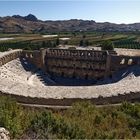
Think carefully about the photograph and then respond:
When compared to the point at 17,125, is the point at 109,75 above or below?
below

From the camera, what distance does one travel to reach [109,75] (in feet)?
176

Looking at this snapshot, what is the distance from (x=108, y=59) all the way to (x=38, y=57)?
12545 mm

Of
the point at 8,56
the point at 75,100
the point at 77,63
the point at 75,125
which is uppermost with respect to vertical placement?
the point at 75,125

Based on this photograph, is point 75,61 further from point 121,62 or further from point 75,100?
point 75,100

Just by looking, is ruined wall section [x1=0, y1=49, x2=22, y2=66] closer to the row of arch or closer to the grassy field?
the row of arch

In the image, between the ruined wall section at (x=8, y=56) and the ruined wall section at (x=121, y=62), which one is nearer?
the ruined wall section at (x=121, y=62)

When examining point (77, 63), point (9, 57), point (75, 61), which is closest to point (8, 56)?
point (9, 57)

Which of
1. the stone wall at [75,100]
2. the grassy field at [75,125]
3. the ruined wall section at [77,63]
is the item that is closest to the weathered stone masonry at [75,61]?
the ruined wall section at [77,63]

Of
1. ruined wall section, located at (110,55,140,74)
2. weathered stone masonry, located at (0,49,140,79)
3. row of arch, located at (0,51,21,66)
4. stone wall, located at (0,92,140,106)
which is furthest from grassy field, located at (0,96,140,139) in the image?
weathered stone masonry, located at (0,49,140,79)

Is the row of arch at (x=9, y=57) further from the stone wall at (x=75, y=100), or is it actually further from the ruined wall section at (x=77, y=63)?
the stone wall at (x=75, y=100)

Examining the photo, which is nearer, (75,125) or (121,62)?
(75,125)

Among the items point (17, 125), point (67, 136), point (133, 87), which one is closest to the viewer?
point (67, 136)

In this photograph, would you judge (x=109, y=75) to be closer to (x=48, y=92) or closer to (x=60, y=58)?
(x=60, y=58)

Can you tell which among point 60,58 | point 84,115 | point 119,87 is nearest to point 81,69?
point 60,58
